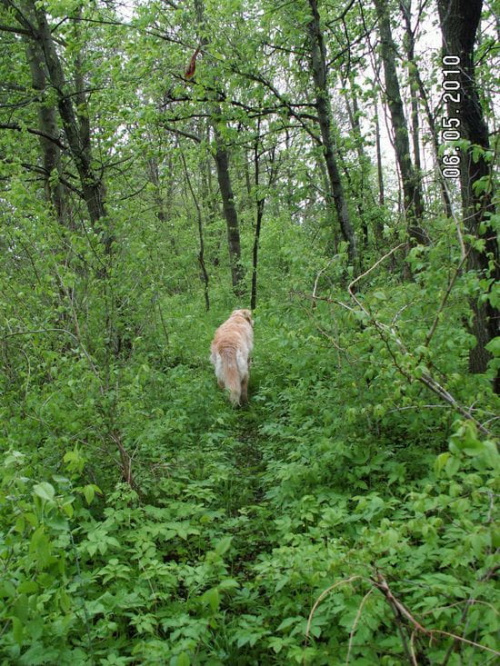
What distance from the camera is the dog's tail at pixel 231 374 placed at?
6973 mm

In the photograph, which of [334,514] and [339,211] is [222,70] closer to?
[339,211]

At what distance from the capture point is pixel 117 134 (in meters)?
8.70

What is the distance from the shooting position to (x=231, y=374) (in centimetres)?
704

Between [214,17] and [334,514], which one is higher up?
[214,17]

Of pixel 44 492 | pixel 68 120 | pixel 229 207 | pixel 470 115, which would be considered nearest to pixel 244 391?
pixel 470 115

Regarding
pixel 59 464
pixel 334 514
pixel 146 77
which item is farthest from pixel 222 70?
pixel 334 514

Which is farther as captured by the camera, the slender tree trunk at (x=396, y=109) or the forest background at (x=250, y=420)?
the slender tree trunk at (x=396, y=109)

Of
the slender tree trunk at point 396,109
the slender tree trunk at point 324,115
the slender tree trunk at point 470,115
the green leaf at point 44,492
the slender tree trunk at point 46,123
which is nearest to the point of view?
the green leaf at point 44,492

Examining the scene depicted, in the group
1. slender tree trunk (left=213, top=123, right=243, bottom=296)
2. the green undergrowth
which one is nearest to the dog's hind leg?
the green undergrowth

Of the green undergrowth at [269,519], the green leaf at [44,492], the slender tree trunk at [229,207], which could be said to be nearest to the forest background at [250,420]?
the green undergrowth at [269,519]

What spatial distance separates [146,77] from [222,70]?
4.70ft

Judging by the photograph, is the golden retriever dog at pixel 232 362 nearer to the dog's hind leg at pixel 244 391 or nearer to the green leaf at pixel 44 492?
the dog's hind leg at pixel 244 391

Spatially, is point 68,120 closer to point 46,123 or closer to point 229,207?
point 46,123

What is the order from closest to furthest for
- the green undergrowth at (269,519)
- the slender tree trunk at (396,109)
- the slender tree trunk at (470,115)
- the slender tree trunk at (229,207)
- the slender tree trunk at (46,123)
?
the green undergrowth at (269,519)
the slender tree trunk at (470,115)
the slender tree trunk at (46,123)
the slender tree trunk at (396,109)
the slender tree trunk at (229,207)
